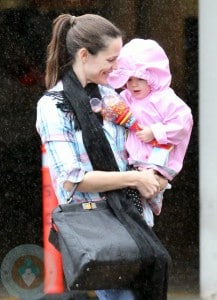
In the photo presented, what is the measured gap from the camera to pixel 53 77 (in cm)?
425

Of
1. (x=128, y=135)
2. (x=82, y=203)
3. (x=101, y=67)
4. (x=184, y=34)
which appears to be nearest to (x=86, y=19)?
(x=101, y=67)

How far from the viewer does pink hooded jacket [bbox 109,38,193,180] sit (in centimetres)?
414

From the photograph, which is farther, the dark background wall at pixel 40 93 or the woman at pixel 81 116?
the dark background wall at pixel 40 93

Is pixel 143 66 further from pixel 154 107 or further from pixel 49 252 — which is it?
pixel 49 252

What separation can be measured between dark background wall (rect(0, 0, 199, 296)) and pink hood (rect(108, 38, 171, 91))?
245cm

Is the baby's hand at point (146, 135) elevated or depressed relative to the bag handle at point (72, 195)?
elevated

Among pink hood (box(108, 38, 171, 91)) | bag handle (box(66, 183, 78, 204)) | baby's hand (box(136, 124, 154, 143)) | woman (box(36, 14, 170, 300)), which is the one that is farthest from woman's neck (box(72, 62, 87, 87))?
bag handle (box(66, 183, 78, 204))

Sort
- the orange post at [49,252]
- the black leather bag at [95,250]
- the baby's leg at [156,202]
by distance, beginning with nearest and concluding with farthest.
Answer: the black leather bag at [95,250] < the baby's leg at [156,202] < the orange post at [49,252]

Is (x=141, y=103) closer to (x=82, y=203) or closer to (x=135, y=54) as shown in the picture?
(x=135, y=54)

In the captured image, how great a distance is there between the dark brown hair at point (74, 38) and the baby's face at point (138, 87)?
0.20 metres

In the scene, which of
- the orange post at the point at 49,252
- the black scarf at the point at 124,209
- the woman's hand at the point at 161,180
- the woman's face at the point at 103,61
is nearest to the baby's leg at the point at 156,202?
the woman's hand at the point at 161,180

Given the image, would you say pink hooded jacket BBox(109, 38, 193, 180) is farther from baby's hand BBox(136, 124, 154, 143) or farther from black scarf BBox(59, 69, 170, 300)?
black scarf BBox(59, 69, 170, 300)

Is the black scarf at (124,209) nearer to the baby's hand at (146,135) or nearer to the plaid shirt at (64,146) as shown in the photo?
the plaid shirt at (64,146)

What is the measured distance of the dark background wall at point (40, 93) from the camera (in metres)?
6.73
